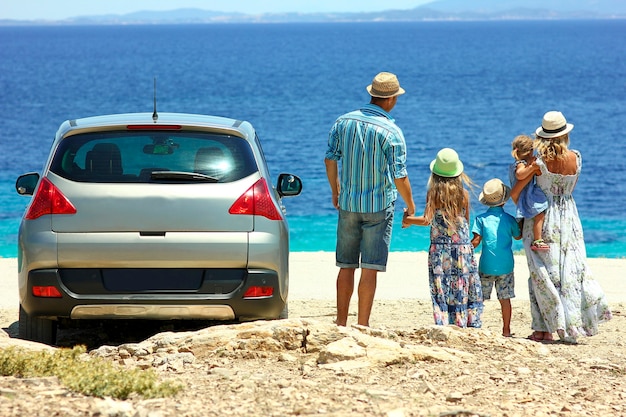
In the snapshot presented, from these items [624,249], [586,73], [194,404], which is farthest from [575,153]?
[586,73]

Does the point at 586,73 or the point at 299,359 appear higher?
the point at 586,73

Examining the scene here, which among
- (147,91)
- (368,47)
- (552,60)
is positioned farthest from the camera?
(368,47)

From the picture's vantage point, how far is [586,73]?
8938 cm

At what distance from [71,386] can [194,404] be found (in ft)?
2.16

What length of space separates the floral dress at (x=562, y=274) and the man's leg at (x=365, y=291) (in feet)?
4.12

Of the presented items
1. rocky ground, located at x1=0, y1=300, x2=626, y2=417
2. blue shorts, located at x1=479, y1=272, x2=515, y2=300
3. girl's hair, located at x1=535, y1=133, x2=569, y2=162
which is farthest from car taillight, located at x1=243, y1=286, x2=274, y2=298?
girl's hair, located at x1=535, y1=133, x2=569, y2=162

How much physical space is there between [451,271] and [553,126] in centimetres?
130

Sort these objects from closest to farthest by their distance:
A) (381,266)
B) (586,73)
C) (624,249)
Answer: (381,266), (624,249), (586,73)

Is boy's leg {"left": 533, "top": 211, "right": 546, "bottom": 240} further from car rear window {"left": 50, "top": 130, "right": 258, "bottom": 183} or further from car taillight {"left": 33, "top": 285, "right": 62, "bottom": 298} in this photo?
car taillight {"left": 33, "top": 285, "right": 62, "bottom": 298}

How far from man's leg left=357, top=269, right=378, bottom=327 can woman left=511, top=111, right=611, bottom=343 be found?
1.24 meters

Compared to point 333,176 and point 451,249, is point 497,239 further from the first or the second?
point 333,176

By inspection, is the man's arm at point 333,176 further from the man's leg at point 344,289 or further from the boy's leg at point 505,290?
the boy's leg at point 505,290

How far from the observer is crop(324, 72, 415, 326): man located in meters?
7.13

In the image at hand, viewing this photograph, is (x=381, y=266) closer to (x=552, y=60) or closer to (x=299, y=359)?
(x=299, y=359)
